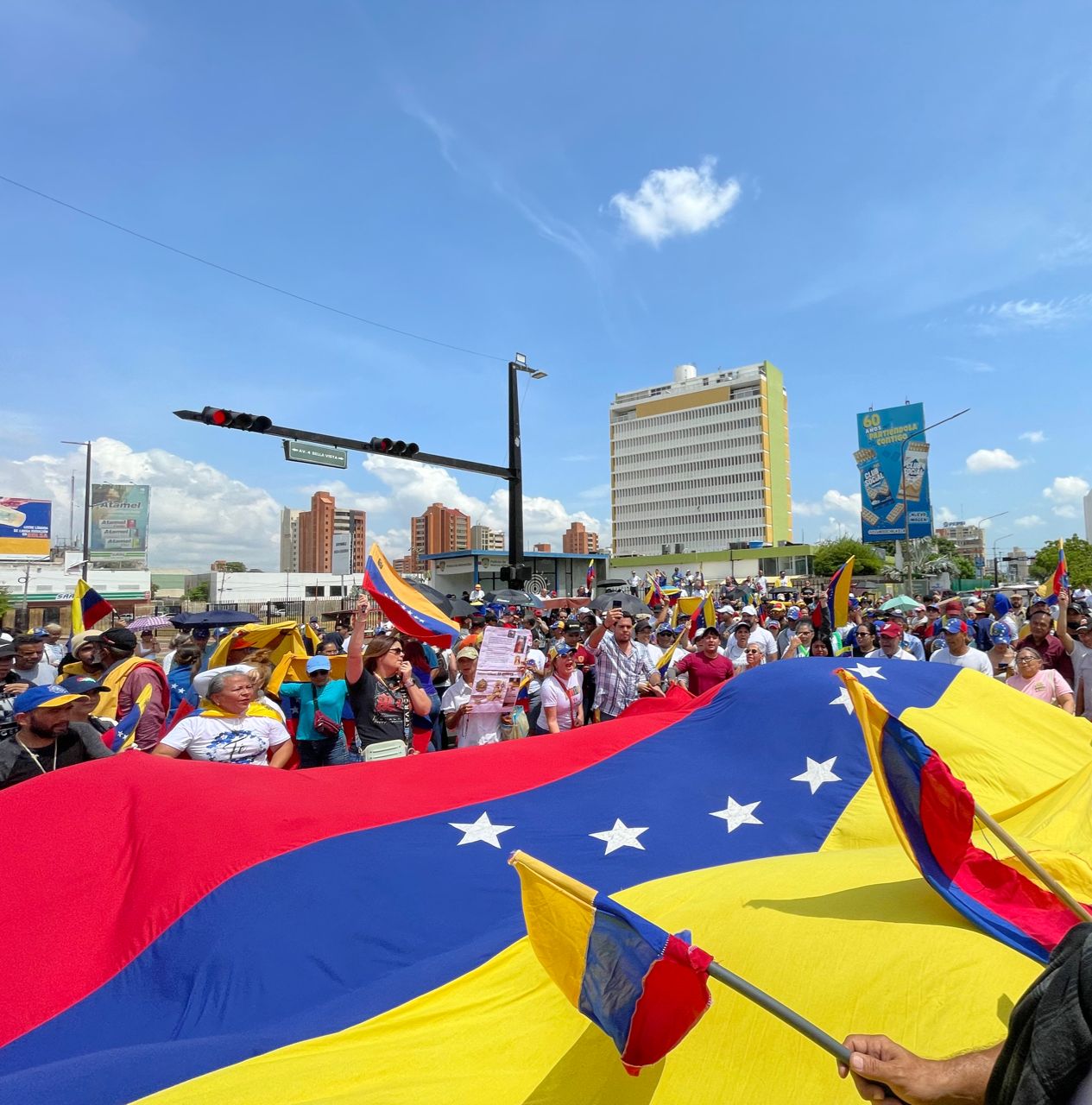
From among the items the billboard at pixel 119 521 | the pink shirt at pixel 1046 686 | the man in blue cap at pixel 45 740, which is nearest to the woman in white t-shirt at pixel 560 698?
the man in blue cap at pixel 45 740

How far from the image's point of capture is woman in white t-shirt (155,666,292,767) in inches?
199

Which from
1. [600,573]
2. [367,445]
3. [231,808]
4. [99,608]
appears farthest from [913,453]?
[231,808]

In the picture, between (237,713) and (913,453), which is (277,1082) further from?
(913,453)

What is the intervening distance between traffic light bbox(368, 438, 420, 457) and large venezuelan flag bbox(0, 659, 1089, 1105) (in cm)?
994

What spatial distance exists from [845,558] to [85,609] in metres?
93.5

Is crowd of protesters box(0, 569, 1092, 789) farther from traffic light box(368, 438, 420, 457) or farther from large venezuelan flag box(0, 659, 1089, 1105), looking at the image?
traffic light box(368, 438, 420, 457)

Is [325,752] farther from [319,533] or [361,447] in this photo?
[319,533]

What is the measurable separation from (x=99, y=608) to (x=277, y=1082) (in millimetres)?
12067

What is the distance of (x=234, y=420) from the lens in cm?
1289

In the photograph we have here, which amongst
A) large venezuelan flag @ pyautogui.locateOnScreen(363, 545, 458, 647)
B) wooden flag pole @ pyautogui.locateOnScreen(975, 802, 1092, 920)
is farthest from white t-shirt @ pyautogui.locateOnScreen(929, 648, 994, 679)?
wooden flag pole @ pyautogui.locateOnScreen(975, 802, 1092, 920)

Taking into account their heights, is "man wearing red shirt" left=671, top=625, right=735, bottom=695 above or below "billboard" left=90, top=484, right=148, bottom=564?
below

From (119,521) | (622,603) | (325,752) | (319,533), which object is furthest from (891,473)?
(319,533)

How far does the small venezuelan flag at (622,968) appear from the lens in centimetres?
183

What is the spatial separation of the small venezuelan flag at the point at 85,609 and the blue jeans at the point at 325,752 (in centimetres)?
688
